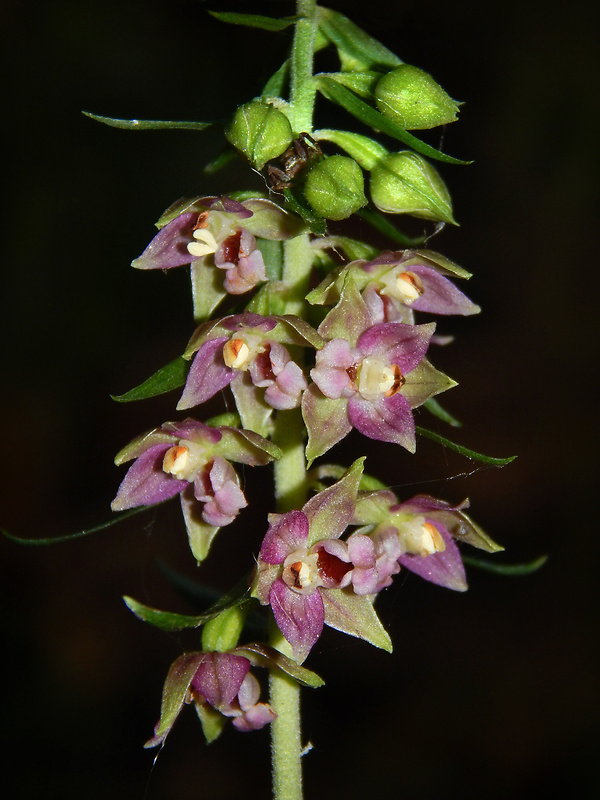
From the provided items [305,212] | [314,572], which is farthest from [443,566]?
[305,212]

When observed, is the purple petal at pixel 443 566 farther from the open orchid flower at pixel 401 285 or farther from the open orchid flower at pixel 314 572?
the open orchid flower at pixel 401 285

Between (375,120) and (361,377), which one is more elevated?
(375,120)

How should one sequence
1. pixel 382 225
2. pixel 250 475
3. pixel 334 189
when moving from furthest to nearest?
pixel 250 475
pixel 382 225
pixel 334 189

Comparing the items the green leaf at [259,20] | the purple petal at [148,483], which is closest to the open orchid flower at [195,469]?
the purple petal at [148,483]

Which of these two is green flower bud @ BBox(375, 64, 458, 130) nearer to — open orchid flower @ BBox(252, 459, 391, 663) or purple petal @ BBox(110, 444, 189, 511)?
open orchid flower @ BBox(252, 459, 391, 663)

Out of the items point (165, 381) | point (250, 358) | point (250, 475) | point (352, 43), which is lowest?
point (250, 475)

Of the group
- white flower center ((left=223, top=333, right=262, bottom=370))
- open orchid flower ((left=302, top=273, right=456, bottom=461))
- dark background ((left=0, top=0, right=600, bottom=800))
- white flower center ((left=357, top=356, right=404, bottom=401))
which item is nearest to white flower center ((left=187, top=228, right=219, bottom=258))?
white flower center ((left=223, top=333, right=262, bottom=370))

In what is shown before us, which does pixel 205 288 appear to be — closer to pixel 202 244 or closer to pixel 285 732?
pixel 202 244
